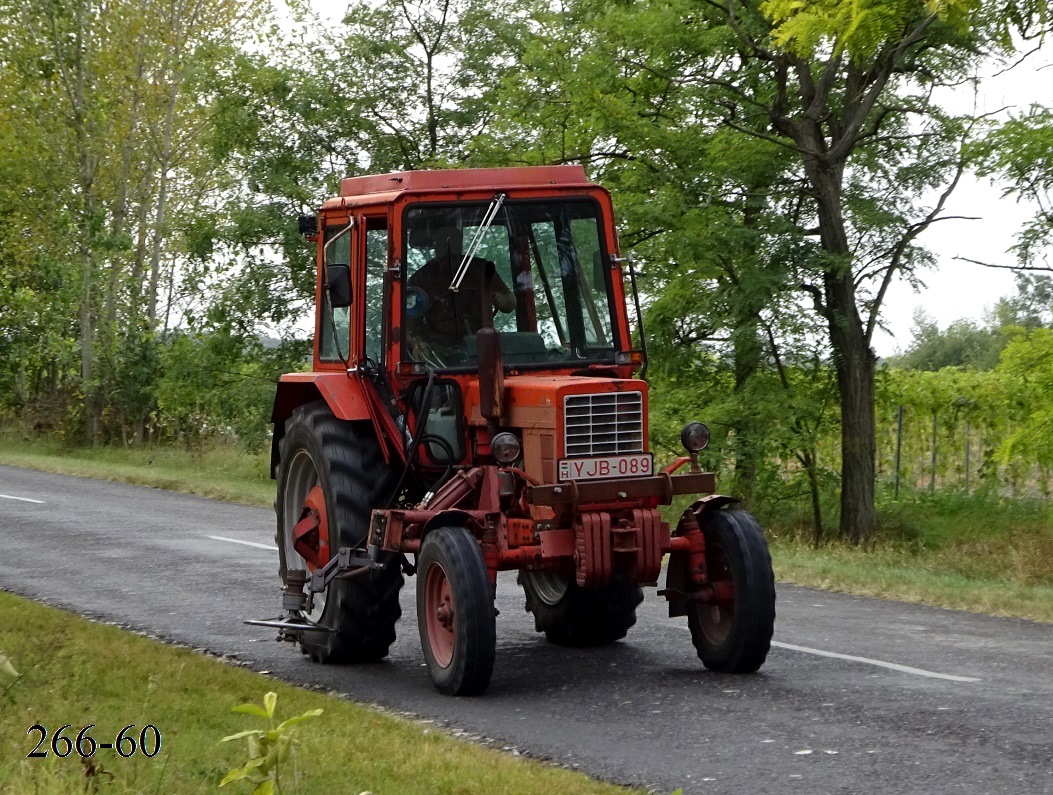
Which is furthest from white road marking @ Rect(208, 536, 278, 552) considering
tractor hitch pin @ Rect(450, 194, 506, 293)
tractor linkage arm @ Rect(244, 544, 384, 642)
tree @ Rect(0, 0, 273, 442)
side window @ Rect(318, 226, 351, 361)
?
tree @ Rect(0, 0, 273, 442)

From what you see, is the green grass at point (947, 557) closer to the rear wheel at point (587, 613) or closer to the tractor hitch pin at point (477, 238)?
the rear wheel at point (587, 613)

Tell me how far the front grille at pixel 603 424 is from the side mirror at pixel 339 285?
1.36 meters

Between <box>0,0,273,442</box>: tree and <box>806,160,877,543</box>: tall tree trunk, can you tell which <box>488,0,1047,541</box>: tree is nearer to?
<box>806,160,877,543</box>: tall tree trunk

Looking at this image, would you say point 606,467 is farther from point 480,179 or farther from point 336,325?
point 336,325

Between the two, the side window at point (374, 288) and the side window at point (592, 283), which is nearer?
the side window at point (374, 288)

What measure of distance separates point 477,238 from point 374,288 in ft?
2.20

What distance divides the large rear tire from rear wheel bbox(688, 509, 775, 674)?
1744mm

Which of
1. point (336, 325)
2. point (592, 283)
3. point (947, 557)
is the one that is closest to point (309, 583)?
point (336, 325)

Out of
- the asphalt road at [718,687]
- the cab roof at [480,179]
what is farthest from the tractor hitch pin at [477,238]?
the asphalt road at [718,687]

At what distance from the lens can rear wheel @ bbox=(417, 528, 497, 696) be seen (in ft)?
26.4

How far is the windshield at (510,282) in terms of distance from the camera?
9156 millimetres

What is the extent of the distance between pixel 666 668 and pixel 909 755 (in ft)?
7.95

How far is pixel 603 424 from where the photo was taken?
8.59 metres

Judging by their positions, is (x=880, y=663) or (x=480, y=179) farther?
(x=480, y=179)
